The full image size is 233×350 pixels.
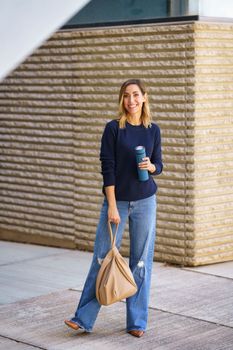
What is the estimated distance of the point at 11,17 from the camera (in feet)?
5.69

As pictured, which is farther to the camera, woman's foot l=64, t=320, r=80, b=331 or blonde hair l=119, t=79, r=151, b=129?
woman's foot l=64, t=320, r=80, b=331

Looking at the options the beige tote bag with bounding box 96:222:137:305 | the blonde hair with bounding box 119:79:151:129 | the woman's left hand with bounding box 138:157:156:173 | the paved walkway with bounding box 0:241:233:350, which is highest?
the blonde hair with bounding box 119:79:151:129

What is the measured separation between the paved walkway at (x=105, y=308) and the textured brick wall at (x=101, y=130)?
48 cm

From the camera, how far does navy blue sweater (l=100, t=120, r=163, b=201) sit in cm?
490

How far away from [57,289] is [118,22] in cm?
295

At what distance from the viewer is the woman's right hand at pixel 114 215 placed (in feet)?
15.9

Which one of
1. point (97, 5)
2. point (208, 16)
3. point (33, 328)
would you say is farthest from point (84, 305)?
point (97, 5)

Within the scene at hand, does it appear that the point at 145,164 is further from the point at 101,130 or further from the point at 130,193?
the point at 101,130

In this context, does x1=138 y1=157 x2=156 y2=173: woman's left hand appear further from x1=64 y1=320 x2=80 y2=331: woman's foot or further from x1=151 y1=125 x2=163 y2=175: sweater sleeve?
x1=64 y1=320 x2=80 y2=331: woman's foot

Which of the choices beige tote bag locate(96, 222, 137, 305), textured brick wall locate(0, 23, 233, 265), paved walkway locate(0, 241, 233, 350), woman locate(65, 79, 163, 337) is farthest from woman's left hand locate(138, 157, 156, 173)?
textured brick wall locate(0, 23, 233, 265)

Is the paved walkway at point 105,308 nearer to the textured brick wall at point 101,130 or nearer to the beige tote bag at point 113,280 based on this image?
the beige tote bag at point 113,280

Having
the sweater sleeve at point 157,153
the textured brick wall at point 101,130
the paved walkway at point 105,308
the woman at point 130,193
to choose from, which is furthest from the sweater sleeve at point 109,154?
the textured brick wall at point 101,130

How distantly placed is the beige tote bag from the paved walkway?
0.35m

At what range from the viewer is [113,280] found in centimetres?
483
